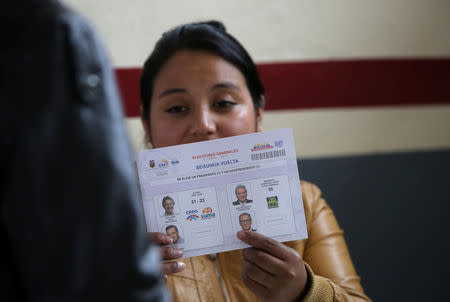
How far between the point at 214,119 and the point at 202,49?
22 cm

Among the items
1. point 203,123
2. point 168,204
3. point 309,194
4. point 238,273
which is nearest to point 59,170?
point 168,204

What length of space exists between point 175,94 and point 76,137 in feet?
2.22

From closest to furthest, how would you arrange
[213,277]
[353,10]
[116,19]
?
1. [213,277]
2. [116,19]
3. [353,10]

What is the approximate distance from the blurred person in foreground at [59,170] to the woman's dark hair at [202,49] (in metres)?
0.72

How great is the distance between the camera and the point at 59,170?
32cm

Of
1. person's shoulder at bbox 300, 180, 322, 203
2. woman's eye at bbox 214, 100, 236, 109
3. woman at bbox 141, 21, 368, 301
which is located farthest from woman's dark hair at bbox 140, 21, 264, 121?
person's shoulder at bbox 300, 180, 322, 203

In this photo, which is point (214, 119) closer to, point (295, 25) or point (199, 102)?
point (199, 102)

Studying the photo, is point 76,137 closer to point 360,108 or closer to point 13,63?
point 13,63

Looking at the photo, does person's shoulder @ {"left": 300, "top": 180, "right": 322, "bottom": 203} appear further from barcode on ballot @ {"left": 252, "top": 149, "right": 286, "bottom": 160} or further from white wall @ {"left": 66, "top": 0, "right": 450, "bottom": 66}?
white wall @ {"left": 66, "top": 0, "right": 450, "bottom": 66}

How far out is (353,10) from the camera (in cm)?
154

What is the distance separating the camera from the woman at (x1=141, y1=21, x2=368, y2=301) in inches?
37.0

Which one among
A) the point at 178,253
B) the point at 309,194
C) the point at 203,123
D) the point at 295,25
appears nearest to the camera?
the point at 178,253

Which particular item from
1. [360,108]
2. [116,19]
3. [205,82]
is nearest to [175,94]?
[205,82]

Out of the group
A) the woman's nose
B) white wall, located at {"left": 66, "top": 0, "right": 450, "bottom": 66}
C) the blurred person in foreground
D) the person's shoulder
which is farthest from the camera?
white wall, located at {"left": 66, "top": 0, "right": 450, "bottom": 66}
